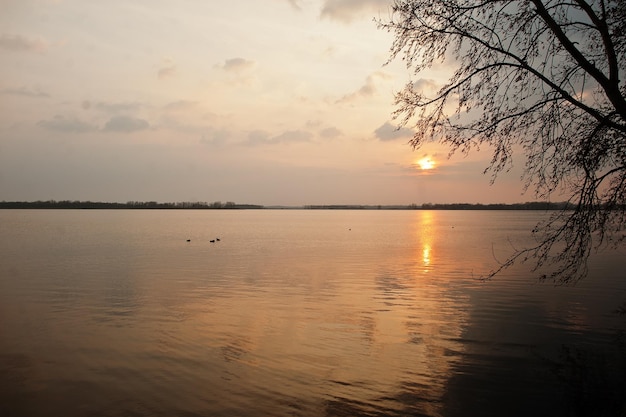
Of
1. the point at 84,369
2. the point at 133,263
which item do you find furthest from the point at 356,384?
the point at 133,263

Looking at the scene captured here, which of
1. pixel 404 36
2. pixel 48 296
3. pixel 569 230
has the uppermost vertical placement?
pixel 404 36

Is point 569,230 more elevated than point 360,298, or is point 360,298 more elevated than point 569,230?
point 569,230

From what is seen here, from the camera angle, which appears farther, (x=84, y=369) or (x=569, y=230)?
(x=84, y=369)

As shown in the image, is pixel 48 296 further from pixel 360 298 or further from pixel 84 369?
pixel 360 298

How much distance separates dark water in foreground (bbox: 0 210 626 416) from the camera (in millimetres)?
8891

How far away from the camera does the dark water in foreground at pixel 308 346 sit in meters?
8.89

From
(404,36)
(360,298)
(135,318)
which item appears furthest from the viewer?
(360,298)

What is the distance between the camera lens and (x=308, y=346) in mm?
12273

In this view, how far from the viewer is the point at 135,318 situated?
15.5m

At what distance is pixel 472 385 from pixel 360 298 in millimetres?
9642

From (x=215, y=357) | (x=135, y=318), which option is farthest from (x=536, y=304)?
(x=135, y=318)

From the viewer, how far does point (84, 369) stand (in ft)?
34.6

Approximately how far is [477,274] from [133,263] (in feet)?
71.3

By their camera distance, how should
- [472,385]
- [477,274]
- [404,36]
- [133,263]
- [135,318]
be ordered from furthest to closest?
[133,263]
[477,274]
[135,318]
[472,385]
[404,36]
